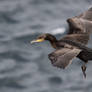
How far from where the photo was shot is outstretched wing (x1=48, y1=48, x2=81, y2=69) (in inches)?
324

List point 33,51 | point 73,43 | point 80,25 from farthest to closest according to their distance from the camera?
1. point 33,51
2. point 80,25
3. point 73,43

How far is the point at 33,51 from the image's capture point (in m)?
15.4

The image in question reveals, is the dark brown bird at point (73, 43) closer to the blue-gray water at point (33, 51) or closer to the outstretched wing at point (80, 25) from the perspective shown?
the outstretched wing at point (80, 25)

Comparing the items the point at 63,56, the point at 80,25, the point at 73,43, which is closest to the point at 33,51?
the point at 80,25

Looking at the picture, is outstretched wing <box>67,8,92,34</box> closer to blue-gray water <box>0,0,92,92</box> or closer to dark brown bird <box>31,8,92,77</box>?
dark brown bird <box>31,8,92,77</box>

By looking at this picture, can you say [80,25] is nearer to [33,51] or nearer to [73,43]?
[73,43]

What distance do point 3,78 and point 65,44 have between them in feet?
18.6

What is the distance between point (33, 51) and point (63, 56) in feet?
22.8

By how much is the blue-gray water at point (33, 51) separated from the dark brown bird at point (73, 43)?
4.51m

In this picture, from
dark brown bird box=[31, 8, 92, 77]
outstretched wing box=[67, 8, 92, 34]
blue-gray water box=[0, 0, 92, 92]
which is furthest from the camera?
blue-gray water box=[0, 0, 92, 92]

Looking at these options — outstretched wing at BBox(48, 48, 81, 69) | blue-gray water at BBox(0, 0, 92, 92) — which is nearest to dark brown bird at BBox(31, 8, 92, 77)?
outstretched wing at BBox(48, 48, 81, 69)

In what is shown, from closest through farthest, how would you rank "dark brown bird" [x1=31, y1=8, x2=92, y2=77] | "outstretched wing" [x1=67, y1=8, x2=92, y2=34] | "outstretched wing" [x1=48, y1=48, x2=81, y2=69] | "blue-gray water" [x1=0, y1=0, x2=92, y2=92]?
"outstretched wing" [x1=48, y1=48, x2=81, y2=69] → "dark brown bird" [x1=31, y1=8, x2=92, y2=77] → "outstretched wing" [x1=67, y1=8, x2=92, y2=34] → "blue-gray water" [x1=0, y1=0, x2=92, y2=92]

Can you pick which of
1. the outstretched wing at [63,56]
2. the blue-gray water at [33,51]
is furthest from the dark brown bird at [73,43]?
the blue-gray water at [33,51]

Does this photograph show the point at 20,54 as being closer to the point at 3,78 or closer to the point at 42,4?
the point at 3,78
